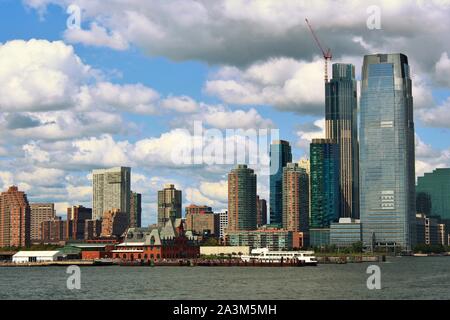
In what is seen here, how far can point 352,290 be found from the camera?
312ft
